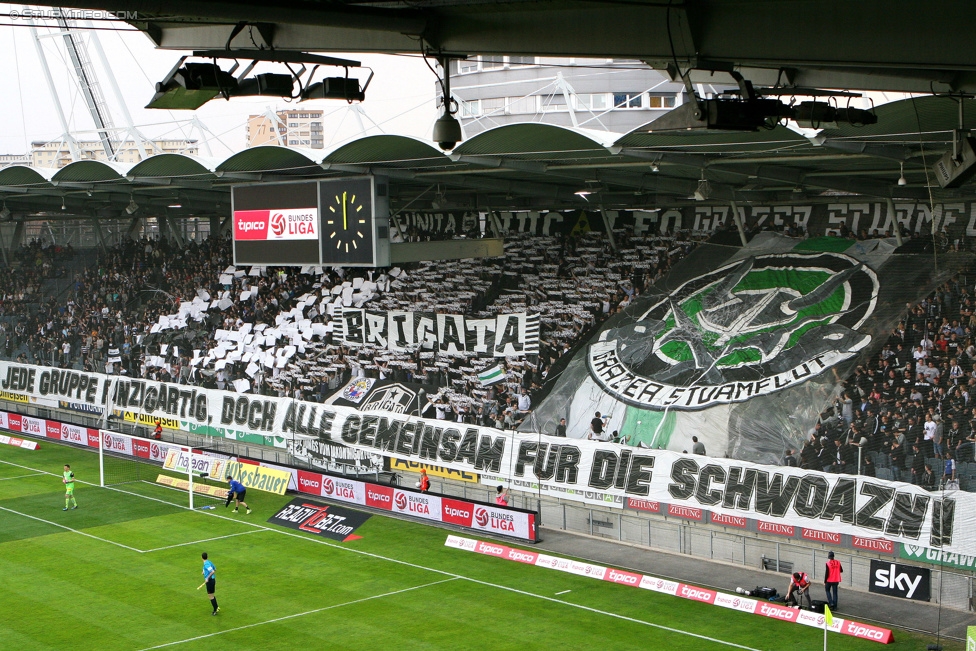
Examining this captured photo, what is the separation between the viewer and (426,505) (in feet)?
94.5

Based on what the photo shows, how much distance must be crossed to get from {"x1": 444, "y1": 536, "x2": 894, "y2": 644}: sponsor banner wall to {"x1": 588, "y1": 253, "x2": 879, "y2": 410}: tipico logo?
5941 millimetres

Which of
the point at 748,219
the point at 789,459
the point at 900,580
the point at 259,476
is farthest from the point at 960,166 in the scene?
the point at 259,476

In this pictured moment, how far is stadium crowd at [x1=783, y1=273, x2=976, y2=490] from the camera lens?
22.4m

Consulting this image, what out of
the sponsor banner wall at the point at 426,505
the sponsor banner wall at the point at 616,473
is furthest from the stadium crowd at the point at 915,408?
the sponsor banner wall at the point at 426,505

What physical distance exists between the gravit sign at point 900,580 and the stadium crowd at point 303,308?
12.2 m

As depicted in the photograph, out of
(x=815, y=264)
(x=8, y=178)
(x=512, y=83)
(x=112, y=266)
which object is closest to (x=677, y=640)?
(x=815, y=264)

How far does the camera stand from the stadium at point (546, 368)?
12.1 m

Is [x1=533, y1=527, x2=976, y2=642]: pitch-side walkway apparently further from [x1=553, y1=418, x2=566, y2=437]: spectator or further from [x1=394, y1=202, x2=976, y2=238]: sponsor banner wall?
[x1=394, y1=202, x2=976, y2=238]: sponsor banner wall

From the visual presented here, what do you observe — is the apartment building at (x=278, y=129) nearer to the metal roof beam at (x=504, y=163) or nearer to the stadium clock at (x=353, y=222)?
the stadium clock at (x=353, y=222)

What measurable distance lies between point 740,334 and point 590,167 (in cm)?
613

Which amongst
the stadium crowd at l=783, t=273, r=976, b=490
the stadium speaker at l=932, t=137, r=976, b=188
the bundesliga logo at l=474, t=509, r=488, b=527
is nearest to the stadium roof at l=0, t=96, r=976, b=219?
the stadium speaker at l=932, t=137, r=976, b=188

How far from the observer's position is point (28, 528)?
2912cm

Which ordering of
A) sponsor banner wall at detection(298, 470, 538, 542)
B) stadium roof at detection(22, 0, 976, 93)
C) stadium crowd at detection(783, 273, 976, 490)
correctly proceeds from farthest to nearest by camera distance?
sponsor banner wall at detection(298, 470, 538, 542), stadium crowd at detection(783, 273, 976, 490), stadium roof at detection(22, 0, 976, 93)

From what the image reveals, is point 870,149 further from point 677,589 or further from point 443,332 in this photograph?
point 443,332
